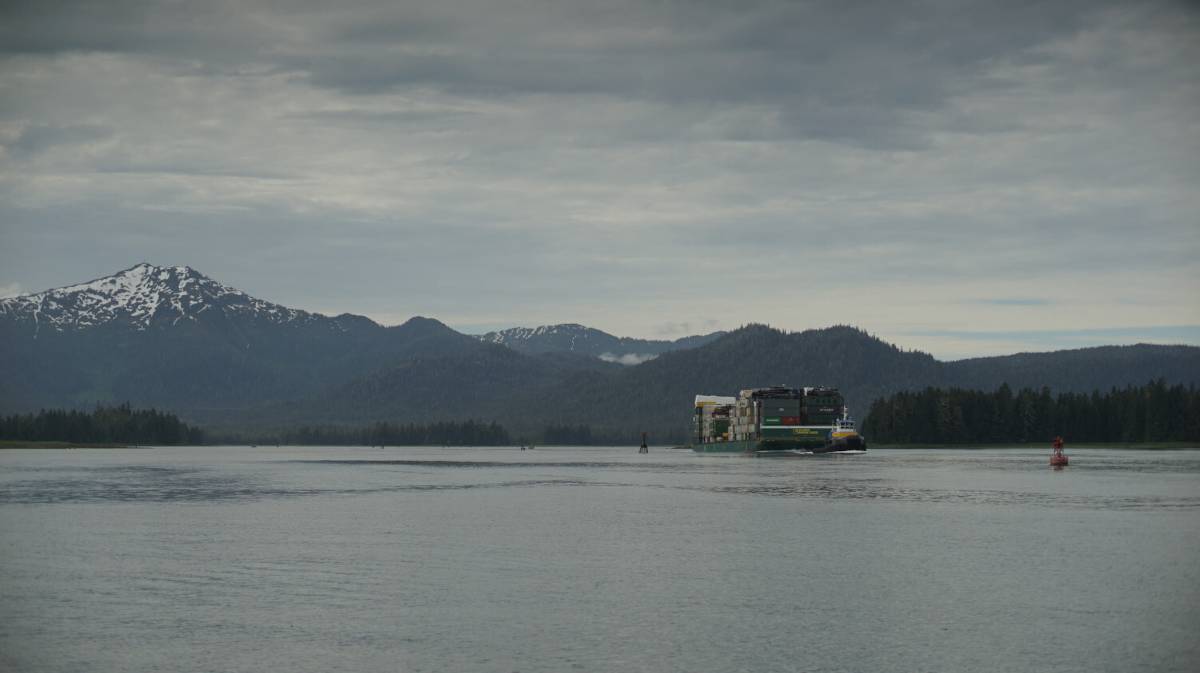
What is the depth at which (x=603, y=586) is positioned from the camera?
4466 centimetres

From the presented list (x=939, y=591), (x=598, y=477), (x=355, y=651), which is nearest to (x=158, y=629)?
(x=355, y=651)

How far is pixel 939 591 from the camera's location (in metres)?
43.3

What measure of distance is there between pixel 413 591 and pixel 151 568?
43.7ft

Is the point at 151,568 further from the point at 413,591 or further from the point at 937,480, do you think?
the point at 937,480

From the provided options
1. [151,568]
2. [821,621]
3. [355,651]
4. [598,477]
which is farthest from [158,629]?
[598,477]

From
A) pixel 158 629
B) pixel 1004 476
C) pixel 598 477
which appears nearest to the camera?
pixel 158 629

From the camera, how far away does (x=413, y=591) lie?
43281 millimetres

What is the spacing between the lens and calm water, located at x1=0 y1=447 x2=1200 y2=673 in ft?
108

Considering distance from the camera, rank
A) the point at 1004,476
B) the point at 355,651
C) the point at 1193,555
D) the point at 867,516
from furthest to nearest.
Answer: the point at 1004,476 < the point at 867,516 < the point at 1193,555 < the point at 355,651

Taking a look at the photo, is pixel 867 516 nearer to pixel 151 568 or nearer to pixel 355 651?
pixel 151 568

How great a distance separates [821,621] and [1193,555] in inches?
961

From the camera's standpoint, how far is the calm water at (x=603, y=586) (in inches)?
1294

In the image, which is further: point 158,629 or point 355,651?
point 158,629

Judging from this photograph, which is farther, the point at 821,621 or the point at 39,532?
the point at 39,532
